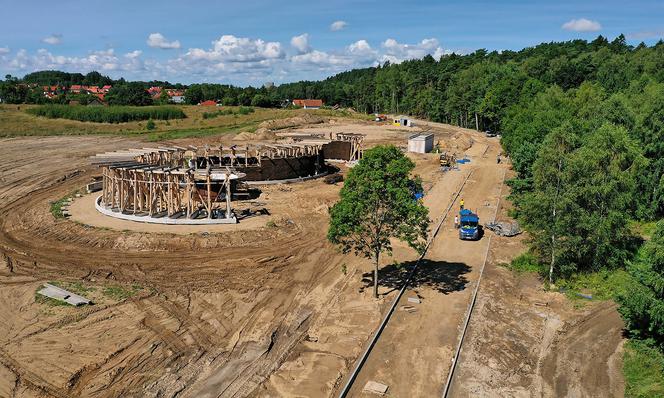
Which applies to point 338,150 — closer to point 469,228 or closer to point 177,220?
point 177,220

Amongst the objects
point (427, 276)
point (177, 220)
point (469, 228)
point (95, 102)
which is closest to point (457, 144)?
point (469, 228)

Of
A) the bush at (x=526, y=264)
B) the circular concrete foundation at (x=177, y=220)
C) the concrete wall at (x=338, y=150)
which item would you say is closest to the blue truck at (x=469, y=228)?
the bush at (x=526, y=264)

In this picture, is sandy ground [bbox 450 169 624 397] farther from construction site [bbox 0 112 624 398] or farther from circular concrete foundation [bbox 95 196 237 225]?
circular concrete foundation [bbox 95 196 237 225]

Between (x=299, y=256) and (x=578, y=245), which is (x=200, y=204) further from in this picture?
(x=578, y=245)

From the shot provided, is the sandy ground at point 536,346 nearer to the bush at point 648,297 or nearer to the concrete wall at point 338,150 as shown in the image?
the bush at point 648,297

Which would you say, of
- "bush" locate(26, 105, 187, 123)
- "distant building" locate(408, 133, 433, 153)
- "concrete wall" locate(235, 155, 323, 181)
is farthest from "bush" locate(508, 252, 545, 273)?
"bush" locate(26, 105, 187, 123)

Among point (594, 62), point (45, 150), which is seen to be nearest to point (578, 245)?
point (45, 150)
